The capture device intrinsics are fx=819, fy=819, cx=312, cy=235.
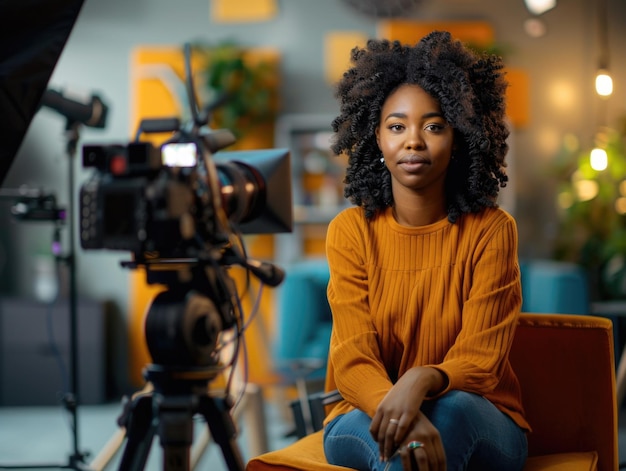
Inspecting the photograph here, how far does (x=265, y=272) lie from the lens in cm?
118

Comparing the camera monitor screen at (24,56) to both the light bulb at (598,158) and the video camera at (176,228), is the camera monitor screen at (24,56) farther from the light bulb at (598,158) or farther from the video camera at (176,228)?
the light bulb at (598,158)

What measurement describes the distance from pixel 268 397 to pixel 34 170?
6.19 feet

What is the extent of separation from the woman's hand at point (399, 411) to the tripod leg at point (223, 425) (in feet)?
0.72

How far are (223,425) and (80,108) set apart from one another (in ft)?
6.04

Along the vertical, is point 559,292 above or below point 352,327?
below

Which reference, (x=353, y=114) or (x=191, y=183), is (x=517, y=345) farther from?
(x=191, y=183)

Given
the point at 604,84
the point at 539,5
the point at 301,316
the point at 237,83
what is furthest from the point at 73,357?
the point at 539,5

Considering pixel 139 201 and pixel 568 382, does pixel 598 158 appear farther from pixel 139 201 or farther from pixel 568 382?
pixel 139 201

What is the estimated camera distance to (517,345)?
161 centimetres

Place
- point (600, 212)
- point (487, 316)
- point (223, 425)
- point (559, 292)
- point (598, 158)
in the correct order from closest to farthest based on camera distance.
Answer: point (223, 425), point (487, 316), point (598, 158), point (559, 292), point (600, 212)

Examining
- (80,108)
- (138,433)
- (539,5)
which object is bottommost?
(138,433)

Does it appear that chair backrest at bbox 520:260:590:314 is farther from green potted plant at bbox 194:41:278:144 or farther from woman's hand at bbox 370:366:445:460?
woman's hand at bbox 370:366:445:460

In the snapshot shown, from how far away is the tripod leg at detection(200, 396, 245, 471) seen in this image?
3.78 feet

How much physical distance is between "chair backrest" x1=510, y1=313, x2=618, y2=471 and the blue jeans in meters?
0.18
